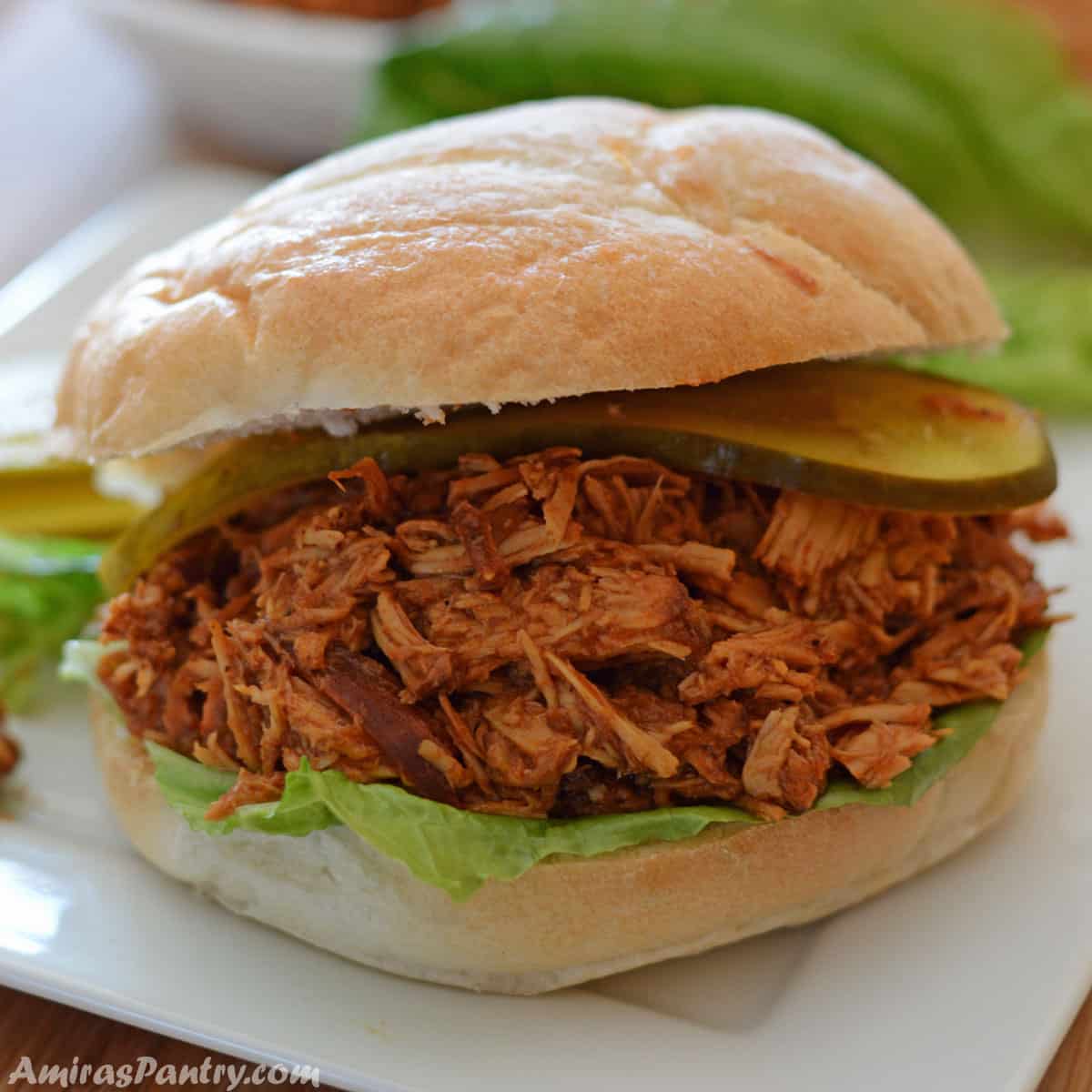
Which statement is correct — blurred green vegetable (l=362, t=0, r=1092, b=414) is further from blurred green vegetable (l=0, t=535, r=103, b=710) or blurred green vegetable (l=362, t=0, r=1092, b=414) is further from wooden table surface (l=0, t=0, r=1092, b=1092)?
blurred green vegetable (l=0, t=535, r=103, b=710)

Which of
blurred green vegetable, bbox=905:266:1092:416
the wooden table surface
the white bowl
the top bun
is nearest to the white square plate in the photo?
the top bun

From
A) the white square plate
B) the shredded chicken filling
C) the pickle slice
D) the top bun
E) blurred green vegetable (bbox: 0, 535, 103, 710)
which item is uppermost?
the top bun

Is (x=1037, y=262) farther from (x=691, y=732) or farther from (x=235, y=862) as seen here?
(x=235, y=862)

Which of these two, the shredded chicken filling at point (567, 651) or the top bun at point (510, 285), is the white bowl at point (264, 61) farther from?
the shredded chicken filling at point (567, 651)

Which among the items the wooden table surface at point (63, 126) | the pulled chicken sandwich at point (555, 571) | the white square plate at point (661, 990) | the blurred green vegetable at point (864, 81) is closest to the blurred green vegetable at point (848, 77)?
the blurred green vegetable at point (864, 81)

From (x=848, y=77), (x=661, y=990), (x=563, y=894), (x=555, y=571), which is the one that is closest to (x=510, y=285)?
(x=555, y=571)

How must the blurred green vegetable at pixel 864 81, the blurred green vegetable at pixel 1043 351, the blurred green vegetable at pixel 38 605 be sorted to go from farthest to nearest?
1. the blurred green vegetable at pixel 864 81
2. the blurred green vegetable at pixel 1043 351
3. the blurred green vegetable at pixel 38 605
